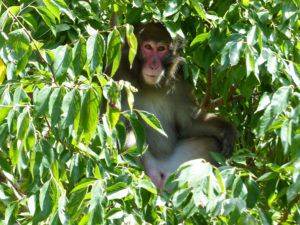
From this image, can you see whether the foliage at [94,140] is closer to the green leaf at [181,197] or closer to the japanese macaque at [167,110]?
the green leaf at [181,197]

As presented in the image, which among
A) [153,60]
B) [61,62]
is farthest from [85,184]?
[153,60]

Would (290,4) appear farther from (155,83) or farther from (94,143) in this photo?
(155,83)

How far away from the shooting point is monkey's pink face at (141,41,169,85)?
469 cm

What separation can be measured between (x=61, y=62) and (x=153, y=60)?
2.45 meters

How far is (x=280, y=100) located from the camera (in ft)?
8.48

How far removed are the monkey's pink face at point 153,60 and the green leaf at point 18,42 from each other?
91.8 inches

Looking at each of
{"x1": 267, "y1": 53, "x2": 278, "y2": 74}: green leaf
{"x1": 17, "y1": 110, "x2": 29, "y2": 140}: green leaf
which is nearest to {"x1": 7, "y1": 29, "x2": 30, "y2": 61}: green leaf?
{"x1": 17, "y1": 110, "x2": 29, "y2": 140}: green leaf

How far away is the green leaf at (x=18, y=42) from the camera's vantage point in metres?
2.37

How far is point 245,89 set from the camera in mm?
3641

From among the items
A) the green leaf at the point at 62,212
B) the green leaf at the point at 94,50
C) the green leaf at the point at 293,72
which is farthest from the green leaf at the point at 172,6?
the green leaf at the point at 62,212

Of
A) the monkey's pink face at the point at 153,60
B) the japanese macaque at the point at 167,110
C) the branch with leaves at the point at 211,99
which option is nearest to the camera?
the branch with leaves at the point at 211,99

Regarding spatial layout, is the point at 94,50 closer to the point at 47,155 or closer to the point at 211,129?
the point at 47,155

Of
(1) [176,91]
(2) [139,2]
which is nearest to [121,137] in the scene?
(2) [139,2]

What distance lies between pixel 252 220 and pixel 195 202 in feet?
0.88
